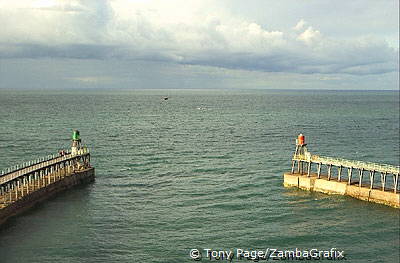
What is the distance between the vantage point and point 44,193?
54.9m

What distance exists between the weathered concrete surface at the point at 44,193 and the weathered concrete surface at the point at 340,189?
28305mm

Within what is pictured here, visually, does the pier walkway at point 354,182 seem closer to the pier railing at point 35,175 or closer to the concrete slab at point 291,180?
the concrete slab at point 291,180

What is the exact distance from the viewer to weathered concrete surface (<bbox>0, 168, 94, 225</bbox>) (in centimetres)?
4670

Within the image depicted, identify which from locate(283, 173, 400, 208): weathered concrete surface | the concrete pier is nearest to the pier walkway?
locate(283, 173, 400, 208): weathered concrete surface

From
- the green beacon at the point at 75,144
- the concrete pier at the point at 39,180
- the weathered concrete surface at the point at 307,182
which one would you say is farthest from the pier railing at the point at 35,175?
the weathered concrete surface at the point at 307,182

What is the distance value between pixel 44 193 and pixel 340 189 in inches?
1447

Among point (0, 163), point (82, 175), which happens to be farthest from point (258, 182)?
point (0, 163)

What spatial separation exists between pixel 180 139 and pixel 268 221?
217ft

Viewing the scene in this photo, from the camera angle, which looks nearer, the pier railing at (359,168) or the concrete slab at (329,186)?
the pier railing at (359,168)

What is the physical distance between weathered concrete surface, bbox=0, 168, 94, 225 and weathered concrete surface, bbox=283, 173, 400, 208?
28.3 m

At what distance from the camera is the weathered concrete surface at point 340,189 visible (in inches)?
2051

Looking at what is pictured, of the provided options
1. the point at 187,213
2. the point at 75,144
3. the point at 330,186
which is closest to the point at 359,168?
the point at 330,186

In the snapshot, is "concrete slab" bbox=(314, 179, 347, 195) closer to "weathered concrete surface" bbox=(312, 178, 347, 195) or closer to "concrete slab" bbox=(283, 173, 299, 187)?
"weathered concrete surface" bbox=(312, 178, 347, 195)

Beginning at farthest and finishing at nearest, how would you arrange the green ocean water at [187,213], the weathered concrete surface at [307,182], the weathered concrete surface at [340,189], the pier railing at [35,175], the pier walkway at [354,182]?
the weathered concrete surface at [307,182], the pier walkway at [354,182], the weathered concrete surface at [340,189], the pier railing at [35,175], the green ocean water at [187,213]
